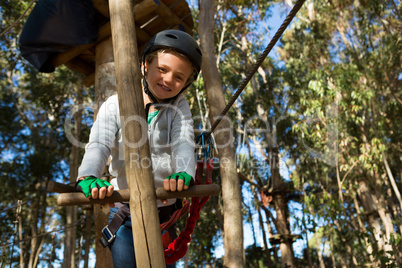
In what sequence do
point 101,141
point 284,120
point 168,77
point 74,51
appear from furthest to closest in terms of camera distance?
point 284,120 → point 74,51 → point 168,77 → point 101,141

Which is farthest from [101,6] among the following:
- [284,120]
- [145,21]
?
[284,120]

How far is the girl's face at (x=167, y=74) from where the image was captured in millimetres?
1568

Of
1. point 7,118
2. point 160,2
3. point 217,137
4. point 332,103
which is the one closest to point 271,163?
point 332,103

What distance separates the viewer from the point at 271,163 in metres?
11.4

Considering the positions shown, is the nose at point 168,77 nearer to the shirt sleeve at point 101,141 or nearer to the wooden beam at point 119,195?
the shirt sleeve at point 101,141

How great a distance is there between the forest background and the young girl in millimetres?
8330

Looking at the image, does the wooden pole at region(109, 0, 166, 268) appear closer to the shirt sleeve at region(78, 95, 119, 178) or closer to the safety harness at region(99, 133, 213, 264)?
the shirt sleeve at region(78, 95, 119, 178)

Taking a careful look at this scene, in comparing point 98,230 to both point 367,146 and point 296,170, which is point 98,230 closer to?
point 367,146

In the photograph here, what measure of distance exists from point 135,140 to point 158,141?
0.40 m

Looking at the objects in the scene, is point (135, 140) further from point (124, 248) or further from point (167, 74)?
point (124, 248)

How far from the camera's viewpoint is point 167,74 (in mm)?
1574

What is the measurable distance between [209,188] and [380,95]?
12901 millimetres

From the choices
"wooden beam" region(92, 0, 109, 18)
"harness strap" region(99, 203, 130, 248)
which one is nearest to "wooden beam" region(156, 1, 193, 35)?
"wooden beam" region(92, 0, 109, 18)

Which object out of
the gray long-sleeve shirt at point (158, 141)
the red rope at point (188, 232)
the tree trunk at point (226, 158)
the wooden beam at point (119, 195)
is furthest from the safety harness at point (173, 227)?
the tree trunk at point (226, 158)
